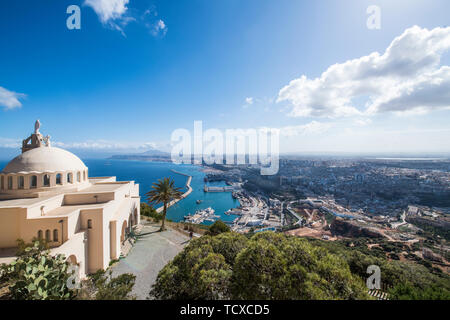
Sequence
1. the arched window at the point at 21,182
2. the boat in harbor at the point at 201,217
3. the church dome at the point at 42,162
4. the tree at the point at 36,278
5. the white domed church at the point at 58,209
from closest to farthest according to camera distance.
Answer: the tree at the point at 36,278, the white domed church at the point at 58,209, the arched window at the point at 21,182, the church dome at the point at 42,162, the boat in harbor at the point at 201,217

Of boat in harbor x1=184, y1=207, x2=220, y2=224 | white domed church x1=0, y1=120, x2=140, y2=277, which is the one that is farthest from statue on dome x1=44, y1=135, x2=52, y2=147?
boat in harbor x1=184, y1=207, x2=220, y2=224

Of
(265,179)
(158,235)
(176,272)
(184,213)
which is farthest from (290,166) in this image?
(176,272)

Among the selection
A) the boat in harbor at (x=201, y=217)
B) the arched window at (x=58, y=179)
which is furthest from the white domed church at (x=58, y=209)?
the boat in harbor at (x=201, y=217)

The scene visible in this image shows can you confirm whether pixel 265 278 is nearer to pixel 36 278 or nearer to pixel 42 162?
pixel 36 278

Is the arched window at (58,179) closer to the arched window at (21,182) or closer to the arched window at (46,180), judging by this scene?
the arched window at (46,180)

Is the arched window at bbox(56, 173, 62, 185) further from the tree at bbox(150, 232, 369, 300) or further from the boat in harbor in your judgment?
the boat in harbor
